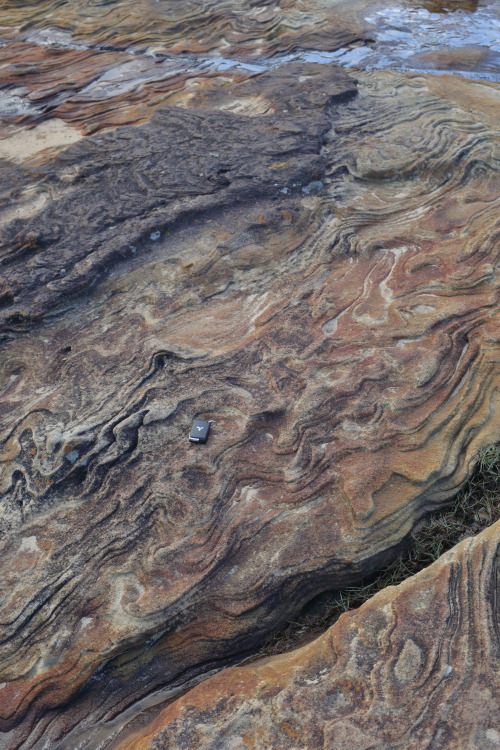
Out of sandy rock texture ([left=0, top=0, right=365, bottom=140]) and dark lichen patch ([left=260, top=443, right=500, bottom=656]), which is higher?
sandy rock texture ([left=0, top=0, right=365, bottom=140])

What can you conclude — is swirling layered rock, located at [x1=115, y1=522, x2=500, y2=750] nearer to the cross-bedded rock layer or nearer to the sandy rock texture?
the cross-bedded rock layer

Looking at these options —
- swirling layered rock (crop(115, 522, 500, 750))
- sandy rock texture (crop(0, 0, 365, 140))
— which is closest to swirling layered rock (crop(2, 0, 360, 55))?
sandy rock texture (crop(0, 0, 365, 140))

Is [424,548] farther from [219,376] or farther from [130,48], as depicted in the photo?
[130,48]

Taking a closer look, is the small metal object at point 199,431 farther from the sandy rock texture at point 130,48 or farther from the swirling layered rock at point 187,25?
the swirling layered rock at point 187,25

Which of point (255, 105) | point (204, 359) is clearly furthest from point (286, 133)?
point (204, 359)

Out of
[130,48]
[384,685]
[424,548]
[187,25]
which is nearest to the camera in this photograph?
[384,685]

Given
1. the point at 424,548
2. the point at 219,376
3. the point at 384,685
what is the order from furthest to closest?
the point at 219,376, the point at 424,548, the point at 384,685

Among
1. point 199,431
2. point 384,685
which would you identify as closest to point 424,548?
point 384,685
